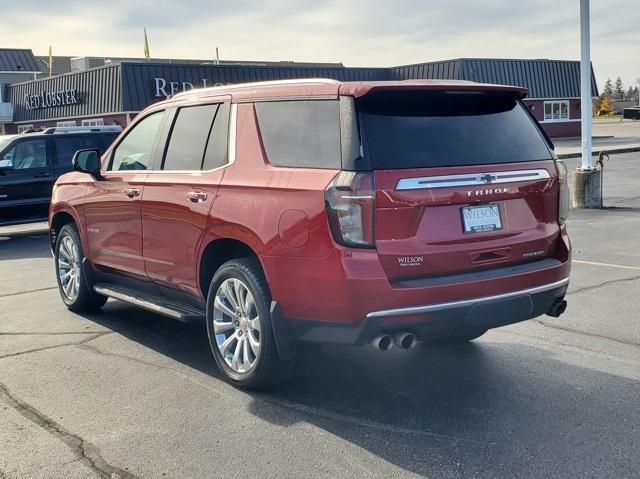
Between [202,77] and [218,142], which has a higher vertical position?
[202,77]

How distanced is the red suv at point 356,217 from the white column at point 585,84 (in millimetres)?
10000

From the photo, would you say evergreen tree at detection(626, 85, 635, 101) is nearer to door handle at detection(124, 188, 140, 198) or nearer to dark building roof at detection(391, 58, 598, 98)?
dark building roof at detection(391, 58, 598, 98)

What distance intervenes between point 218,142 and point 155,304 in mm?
1341

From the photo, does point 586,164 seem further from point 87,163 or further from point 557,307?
point 87,163

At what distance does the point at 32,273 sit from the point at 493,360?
260 inches

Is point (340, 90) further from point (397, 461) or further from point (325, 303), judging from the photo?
point (397, 461)

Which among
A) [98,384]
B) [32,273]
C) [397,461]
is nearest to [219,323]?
[98,384]

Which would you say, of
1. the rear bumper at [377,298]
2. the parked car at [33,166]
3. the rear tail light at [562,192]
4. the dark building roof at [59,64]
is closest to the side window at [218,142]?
the rear bumper at [377,298]

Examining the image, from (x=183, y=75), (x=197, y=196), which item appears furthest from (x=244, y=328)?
(x=183, y=75)

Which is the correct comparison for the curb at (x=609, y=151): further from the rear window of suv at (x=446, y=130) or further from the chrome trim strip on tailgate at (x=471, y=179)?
the chrome trim strip on tailgate at (x=471, y=179)

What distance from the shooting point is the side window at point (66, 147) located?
1437cm

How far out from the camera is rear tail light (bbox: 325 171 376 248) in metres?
4.08

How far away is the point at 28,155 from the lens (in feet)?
46.5

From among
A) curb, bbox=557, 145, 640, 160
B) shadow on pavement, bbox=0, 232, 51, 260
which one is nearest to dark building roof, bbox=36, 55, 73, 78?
curb, bbox=557, 145, 640, 160
